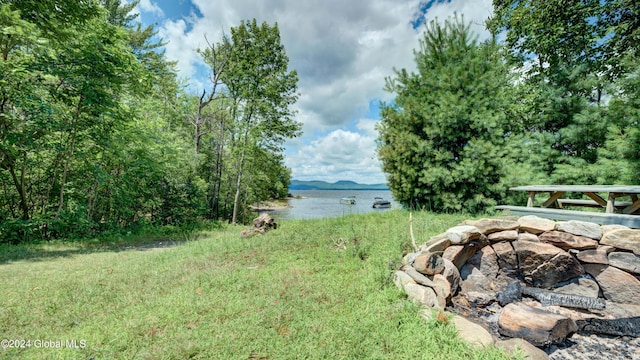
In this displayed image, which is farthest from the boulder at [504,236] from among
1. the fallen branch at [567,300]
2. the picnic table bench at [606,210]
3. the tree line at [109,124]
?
the tree line at [109,124]

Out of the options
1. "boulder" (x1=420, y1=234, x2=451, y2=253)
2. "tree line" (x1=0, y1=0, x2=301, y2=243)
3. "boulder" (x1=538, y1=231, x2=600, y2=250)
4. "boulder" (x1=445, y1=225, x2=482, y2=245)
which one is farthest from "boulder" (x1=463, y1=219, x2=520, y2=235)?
"tree line" (x1=0, y1=0, x2=301, y2=243)

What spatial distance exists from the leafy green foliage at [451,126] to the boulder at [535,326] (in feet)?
14.2

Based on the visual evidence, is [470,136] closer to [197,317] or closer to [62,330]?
[197,317]

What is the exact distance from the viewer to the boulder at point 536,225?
4156 millimetres

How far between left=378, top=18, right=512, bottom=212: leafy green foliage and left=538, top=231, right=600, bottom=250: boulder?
8.86 ft

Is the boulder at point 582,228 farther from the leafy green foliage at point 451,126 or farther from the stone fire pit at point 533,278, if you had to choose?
the leafy green foliage at point 451,126

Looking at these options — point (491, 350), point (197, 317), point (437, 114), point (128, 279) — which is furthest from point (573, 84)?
point (128, 279)

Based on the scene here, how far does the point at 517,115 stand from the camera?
8.05 metres

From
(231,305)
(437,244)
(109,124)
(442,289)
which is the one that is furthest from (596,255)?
(109,124)

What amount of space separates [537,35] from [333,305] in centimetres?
1149

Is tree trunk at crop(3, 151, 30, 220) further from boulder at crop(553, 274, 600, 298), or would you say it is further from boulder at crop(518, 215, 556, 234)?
boulder at crop(553, 274, 600, 298)

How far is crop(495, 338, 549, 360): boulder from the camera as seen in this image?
7.53 feet

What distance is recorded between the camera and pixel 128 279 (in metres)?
4.03

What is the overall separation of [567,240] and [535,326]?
209 cm
